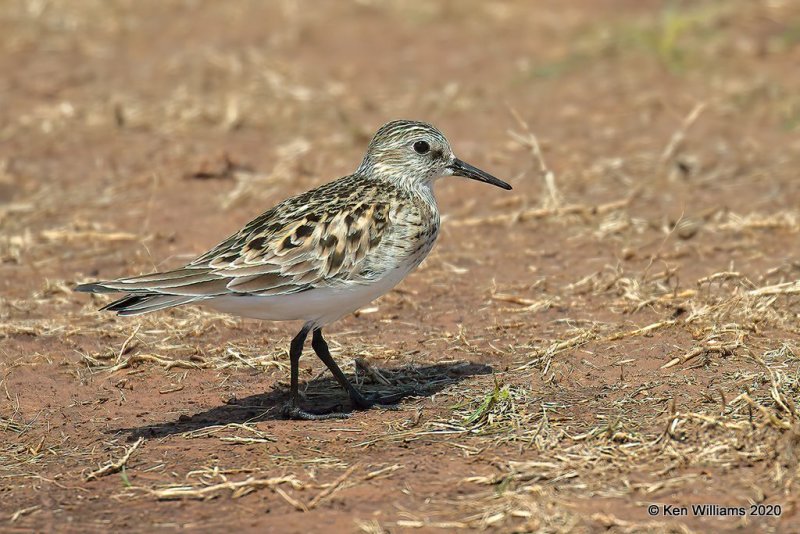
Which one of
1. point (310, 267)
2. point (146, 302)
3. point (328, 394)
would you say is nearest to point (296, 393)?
point (328, 394)

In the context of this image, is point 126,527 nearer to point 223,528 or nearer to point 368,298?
point 223,528

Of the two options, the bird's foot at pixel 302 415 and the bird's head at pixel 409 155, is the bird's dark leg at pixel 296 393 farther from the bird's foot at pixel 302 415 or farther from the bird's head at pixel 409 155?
the bird's head at pixel 409 155

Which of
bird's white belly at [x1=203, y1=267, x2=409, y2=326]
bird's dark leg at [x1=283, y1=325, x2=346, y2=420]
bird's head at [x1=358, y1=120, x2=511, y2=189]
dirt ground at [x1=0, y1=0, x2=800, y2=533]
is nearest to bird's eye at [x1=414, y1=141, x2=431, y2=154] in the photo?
bird's head at [x1=358, y1=120, x2=511, y2=189]

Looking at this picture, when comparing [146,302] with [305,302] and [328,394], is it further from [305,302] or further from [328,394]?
[328,394]

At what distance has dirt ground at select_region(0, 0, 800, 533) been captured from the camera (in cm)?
616

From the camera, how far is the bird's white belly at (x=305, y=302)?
6.95 m

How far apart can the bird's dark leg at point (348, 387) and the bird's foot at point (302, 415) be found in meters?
0.13

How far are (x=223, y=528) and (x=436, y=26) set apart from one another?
1201cm

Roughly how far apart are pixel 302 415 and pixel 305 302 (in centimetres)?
68

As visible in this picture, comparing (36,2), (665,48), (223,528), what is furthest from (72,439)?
(36,2)

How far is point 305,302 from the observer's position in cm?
702

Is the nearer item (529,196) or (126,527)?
(126,527)

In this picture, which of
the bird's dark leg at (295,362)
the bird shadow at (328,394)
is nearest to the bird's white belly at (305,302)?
the bird's dark leg at (295,362)

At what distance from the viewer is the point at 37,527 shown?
234 inches
